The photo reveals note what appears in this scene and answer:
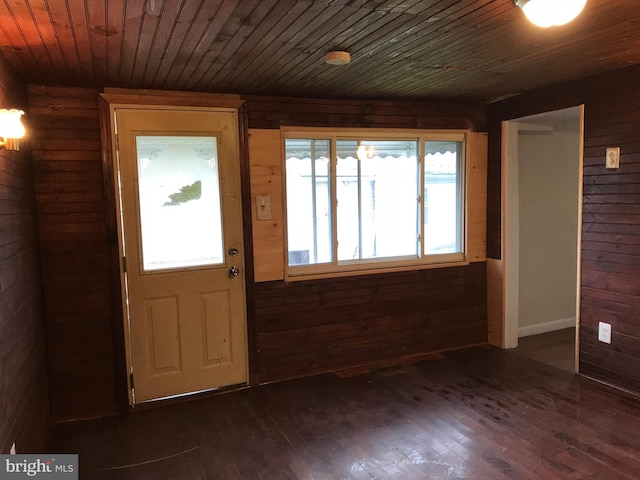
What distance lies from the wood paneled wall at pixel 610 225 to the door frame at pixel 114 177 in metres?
2.40

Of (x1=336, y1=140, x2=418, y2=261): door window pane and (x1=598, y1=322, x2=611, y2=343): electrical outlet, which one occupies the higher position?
(x1=336, y1=140, x2=418, y2=261): door window pane

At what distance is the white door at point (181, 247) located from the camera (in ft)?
10.7

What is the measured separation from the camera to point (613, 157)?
10.6 feet

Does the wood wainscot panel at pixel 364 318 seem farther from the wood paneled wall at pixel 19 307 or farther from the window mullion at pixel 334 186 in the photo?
the wood paneled wall at pixel 19 307

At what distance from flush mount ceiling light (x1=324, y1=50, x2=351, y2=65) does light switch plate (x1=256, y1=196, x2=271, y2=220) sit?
128cm

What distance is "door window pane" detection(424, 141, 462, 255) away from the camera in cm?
417

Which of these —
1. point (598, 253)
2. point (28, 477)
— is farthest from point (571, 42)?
point (28, 477)

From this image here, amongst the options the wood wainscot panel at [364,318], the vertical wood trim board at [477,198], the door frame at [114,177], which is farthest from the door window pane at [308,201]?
the vertical wood trim board at [477,198]

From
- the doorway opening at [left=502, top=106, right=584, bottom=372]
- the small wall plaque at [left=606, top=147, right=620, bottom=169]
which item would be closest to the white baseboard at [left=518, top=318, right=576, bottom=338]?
the doorway opening at [left=502, top=106, right=584, bottom=372]

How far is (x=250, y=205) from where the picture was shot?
11.6 ft

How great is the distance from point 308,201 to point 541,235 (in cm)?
245

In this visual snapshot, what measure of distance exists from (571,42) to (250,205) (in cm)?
224

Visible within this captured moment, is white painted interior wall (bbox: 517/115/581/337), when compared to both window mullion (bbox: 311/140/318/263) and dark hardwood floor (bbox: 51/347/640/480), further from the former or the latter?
window mullion (bbox: 311/140/318/263)

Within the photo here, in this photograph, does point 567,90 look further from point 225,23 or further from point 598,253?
point 225,23
